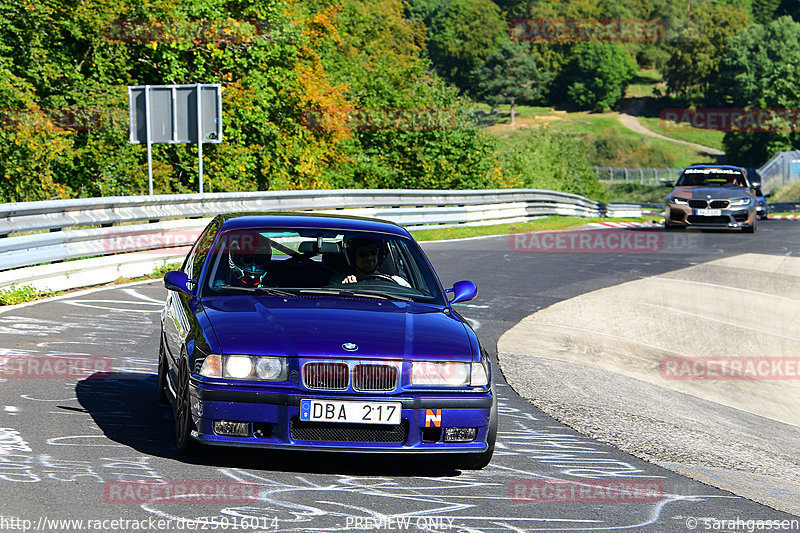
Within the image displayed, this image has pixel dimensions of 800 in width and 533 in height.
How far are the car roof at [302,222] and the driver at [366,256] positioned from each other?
91 millimetres

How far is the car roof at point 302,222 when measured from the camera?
7074 mm

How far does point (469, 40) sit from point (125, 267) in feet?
594

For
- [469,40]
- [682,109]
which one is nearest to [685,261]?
[682,109]

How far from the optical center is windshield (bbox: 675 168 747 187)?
2741 cm

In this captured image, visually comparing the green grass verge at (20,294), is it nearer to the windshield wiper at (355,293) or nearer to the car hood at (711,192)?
the windshield wiper at (355,293)

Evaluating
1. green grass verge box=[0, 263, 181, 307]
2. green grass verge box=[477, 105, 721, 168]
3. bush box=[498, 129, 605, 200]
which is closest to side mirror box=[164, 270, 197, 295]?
green grass verge box=[0, 263, 181, 307]

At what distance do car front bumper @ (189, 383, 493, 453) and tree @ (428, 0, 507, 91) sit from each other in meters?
182

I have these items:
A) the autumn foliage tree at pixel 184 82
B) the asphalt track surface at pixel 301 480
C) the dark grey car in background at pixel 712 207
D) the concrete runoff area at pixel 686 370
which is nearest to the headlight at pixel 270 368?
the asphalt track surface at pixel 301 480

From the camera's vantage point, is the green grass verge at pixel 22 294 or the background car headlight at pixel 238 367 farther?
the green grass verge at pixel 22 294

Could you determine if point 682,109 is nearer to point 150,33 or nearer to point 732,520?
point 150,33

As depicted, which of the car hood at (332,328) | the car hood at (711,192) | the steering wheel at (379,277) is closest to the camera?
the car hood at (332,328)

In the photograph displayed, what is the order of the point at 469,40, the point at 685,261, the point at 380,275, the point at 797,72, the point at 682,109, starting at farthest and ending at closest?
the point at 469,40, the point at 682,109, the point at 797,72, the point at 685,261, the point at 380,275

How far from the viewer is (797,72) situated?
391 feet

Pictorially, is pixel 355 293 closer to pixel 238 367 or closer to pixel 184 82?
pixel 238 367
